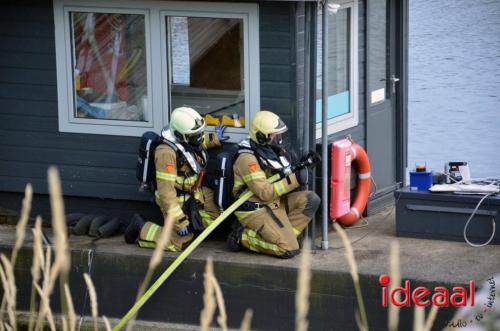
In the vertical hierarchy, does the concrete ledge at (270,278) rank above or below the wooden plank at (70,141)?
below

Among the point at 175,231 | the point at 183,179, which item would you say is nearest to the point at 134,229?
the point at 175,231

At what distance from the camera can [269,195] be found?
7309 millimetres

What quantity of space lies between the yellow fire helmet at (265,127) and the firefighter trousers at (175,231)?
2.04 feet

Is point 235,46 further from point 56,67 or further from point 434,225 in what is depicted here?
point 434,225

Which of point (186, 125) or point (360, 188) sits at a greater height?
point (186, 125)

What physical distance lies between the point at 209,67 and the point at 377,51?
177cm

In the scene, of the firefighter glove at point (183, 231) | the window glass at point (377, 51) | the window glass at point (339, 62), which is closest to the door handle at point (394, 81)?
the window glass at point (377, 51)

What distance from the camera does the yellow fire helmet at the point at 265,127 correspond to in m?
7.27

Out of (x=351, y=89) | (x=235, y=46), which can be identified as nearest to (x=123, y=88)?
(x=235, y=46)

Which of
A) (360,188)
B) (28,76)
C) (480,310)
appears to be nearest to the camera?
(480,310)

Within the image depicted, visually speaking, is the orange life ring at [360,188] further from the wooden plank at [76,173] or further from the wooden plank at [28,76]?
the wooden plank at [28,76]

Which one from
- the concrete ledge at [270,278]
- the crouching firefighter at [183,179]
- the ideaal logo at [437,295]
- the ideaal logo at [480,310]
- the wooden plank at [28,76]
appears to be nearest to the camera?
the ideaal logo at [480,310]

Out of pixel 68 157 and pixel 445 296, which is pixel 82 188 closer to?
pixel 68 157

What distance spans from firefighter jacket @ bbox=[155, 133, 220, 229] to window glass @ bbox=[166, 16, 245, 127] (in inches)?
21.2
